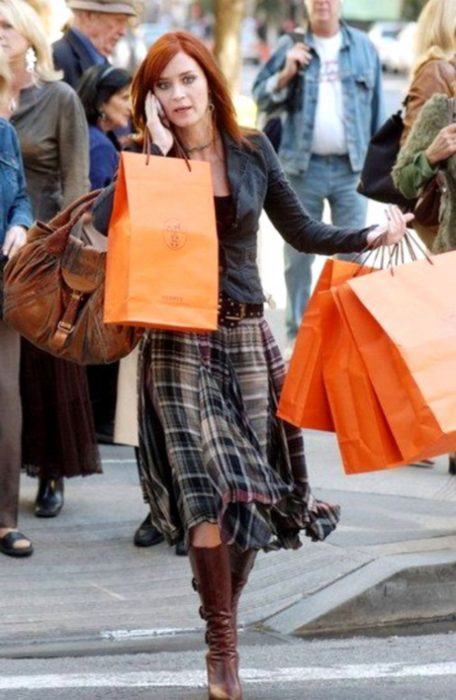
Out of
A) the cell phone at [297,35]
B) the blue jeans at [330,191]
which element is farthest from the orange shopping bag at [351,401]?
the cell phone at [297,35]

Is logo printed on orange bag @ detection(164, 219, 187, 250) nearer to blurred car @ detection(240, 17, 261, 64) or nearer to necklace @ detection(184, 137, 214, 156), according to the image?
necklace @ detection(184, 137, 214, 156)

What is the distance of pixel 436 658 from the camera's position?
5.45 meters

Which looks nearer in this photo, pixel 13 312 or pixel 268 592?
pixel 13 312

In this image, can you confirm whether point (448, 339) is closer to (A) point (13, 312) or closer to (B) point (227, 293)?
(B) point (227, 293)

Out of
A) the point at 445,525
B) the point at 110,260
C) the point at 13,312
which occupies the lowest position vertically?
the point at 445,525

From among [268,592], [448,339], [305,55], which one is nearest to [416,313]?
[448,339]

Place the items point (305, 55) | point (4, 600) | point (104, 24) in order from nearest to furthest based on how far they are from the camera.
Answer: point (4, 600) → point (104, 24) → point (305, 55)

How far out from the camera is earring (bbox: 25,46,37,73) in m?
6.71

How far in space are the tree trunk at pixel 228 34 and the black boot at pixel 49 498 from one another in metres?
14.5

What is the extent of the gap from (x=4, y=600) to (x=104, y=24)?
12.5ft

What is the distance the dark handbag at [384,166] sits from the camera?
282 inches

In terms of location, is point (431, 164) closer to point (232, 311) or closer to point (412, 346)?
point (232, 311)

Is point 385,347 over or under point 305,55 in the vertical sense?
over

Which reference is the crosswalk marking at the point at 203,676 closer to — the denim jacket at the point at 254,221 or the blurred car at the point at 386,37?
the denim jacket at the point at 254,221
